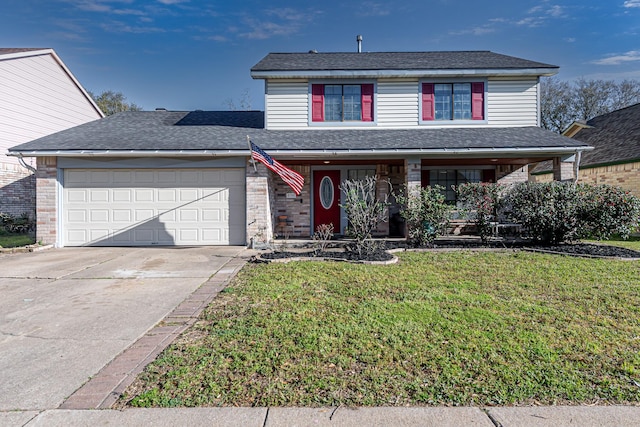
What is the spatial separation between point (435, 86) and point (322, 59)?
13.7 feet

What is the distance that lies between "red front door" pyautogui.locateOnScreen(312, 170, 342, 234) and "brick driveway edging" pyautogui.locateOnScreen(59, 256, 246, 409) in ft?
24.9

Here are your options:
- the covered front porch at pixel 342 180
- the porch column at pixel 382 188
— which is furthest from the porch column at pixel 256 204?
the porch column at pixel 382 188

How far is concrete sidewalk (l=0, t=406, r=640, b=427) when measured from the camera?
2342mm

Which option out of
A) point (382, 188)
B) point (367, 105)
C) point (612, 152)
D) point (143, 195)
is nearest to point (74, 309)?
point (143, 195)

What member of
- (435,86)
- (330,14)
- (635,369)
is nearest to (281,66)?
(330,14)

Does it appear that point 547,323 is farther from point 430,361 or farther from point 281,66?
point 281,66

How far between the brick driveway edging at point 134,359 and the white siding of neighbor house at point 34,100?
13809mm

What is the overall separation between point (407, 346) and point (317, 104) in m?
10.0

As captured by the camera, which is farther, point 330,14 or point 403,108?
point 330,14

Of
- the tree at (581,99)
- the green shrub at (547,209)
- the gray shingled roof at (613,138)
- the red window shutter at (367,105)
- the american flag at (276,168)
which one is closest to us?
the american flag at (276,168)

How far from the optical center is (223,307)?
4660 mm

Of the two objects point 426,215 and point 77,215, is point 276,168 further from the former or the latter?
point 77,215

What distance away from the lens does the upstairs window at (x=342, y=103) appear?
12.1 m

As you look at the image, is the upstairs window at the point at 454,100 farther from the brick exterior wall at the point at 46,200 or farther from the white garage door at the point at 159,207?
the brick exterior wall at the point at 46,200
